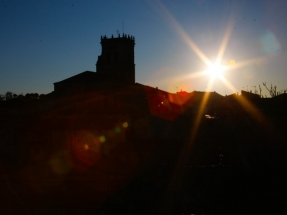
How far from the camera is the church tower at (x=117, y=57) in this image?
67.2 metres

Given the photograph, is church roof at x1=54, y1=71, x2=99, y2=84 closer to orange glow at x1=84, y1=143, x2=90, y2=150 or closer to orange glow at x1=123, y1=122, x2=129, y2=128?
orange glow at x1=123, y1=122, x2=129, y2=128

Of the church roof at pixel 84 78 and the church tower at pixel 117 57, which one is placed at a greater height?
the church tower at pixel 117 57

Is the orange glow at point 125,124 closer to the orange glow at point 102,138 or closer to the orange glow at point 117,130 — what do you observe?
the orange glow at point 117,130

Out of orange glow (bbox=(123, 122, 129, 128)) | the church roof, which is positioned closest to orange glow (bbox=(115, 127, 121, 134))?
orange glow (bbox=(123, 122, 129, 128))

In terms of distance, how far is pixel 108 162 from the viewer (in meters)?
13.3

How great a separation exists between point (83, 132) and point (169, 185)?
35.1 feet

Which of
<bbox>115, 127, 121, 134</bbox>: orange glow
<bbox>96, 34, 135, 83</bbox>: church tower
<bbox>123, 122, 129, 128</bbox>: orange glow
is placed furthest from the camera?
<bbox>96, 34, 135, 83</bbox>: church tower

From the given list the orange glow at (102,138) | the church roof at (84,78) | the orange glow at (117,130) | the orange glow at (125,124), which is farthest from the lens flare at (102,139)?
the church roof at (84,78)

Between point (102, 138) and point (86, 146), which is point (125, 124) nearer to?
point (102, 138)

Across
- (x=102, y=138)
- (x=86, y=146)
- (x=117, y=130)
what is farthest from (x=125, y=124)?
(x=86, y=146)

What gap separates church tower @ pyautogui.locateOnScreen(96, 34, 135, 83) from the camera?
67188 mm

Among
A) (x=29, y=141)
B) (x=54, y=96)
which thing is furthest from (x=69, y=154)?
(x=54, y=96)

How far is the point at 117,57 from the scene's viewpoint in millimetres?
67438

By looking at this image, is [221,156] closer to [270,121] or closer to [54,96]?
[270,121]
